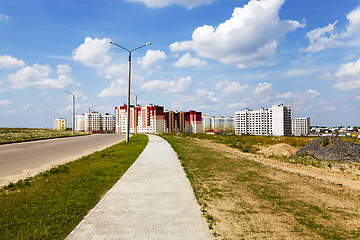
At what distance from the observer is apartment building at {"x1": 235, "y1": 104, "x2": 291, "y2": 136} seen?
127 m

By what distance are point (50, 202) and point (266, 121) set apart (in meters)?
144

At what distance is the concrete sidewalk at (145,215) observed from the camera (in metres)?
3.48

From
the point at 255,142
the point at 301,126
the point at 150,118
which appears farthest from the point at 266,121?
the point at 255,142

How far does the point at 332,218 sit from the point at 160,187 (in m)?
4.19

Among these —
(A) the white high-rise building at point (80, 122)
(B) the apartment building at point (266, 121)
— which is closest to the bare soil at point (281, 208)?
(B) the apartment building at point (266, 121)

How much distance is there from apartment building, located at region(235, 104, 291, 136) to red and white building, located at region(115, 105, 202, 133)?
34.5 metres

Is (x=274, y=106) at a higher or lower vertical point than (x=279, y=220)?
higher

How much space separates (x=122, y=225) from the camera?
3.77 meters

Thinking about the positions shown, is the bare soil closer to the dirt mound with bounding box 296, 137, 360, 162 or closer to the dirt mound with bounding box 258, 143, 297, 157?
the dirt mound with bounding box 296, 137, 360, 162

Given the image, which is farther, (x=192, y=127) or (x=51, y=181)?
(x=192, y=127)

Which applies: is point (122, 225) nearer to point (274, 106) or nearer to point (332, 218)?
point (332, 218)

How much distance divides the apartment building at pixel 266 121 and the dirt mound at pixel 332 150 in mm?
117462

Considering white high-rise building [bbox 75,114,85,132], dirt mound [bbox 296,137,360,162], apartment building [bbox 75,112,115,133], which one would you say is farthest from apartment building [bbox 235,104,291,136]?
white high-rise building [bbox 75,114,85,132]

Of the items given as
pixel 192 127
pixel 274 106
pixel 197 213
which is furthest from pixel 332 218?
pixel 274 106
